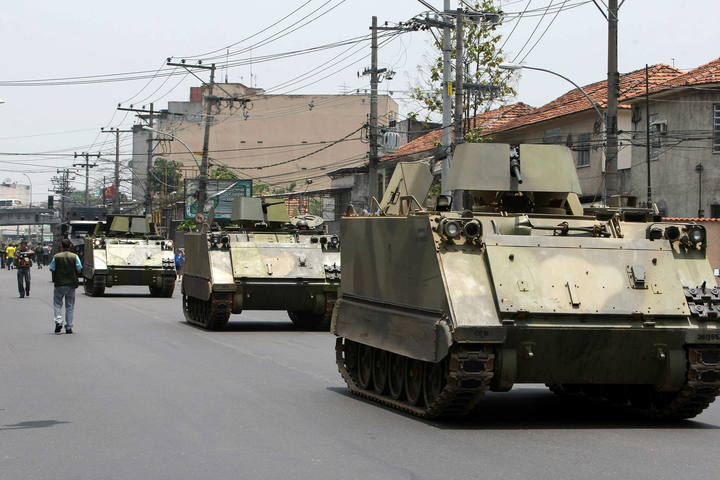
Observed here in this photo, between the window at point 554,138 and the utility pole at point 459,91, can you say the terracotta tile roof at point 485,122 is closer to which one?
the window at point 554,138

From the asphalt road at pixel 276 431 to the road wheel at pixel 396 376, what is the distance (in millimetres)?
280

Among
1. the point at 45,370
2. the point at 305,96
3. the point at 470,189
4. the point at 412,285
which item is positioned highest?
the point at 305,96

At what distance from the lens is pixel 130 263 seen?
35562 millimetres

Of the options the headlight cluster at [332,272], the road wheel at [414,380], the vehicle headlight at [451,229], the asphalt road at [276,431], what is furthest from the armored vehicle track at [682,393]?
the headlight cluster at [332,272]

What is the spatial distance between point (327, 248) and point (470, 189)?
11386 millimetres

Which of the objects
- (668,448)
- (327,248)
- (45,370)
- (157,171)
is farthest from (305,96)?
(668,448)

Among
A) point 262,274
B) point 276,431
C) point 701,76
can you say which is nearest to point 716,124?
point 701,76

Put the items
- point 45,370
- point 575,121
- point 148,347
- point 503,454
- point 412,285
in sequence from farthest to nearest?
point 575,121 → point 148,347 → point 45,370 → point 412,285 → point 503,454

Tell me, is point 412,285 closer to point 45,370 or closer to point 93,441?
point 93,441

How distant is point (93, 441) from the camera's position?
9383 mm

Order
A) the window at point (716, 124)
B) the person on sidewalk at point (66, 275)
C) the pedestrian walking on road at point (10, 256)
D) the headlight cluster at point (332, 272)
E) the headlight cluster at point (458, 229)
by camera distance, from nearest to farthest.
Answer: the headlight cluster at point (458, 229)
the person on sidewalk at point (66, 275)
the headlight cluster at point (332, 272)
the window at point (716, 124)
the pedestrian walking on road at point (10, 256)

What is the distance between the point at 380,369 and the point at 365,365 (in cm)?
39

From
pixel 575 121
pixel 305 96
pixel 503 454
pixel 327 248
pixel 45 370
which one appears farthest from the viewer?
pixel 305 96

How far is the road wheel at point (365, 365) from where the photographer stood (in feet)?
41.0
